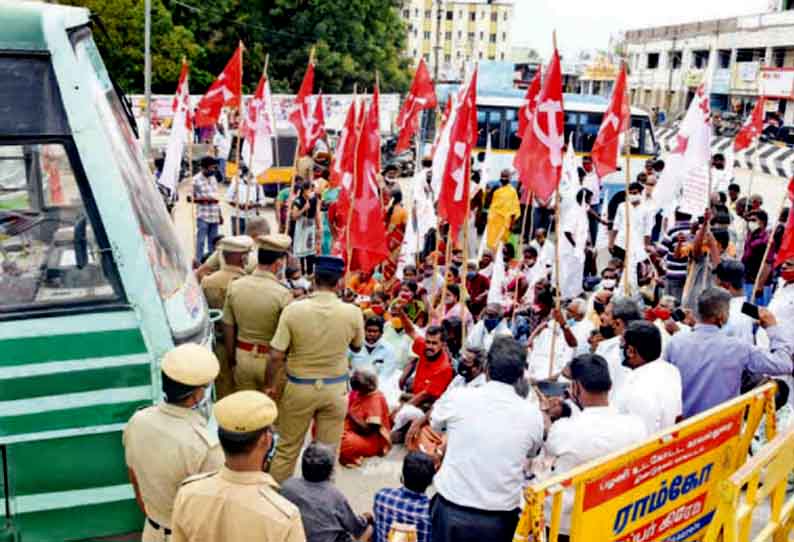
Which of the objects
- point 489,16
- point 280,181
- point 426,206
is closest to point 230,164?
point 280,181

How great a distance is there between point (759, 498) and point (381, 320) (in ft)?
13.7

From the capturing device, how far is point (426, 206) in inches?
395

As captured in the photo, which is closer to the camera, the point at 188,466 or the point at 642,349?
the point at 188,466

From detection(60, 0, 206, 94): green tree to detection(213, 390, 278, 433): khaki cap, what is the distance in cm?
2423

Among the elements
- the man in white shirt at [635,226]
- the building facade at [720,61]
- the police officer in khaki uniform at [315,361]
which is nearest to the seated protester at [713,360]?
the police officer in khaki uniform at [315,361]

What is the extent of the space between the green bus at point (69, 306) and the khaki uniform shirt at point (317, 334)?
46.8 inches

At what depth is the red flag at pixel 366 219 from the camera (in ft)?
26.2

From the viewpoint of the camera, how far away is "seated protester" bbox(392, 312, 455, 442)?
687 centimetres

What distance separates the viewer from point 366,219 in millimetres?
8094

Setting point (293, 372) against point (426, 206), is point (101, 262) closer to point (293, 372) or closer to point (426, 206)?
point (293, 372)

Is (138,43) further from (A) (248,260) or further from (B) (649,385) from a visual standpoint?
(B) (649,385)

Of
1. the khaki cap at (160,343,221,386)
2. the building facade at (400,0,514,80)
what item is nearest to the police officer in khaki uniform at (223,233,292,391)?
the khaki cap at (160,343,221,386)

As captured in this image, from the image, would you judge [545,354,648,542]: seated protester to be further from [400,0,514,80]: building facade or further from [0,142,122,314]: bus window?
[400,0,514,80]: building facade

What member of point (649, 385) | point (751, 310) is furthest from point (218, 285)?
point (751, 310)
